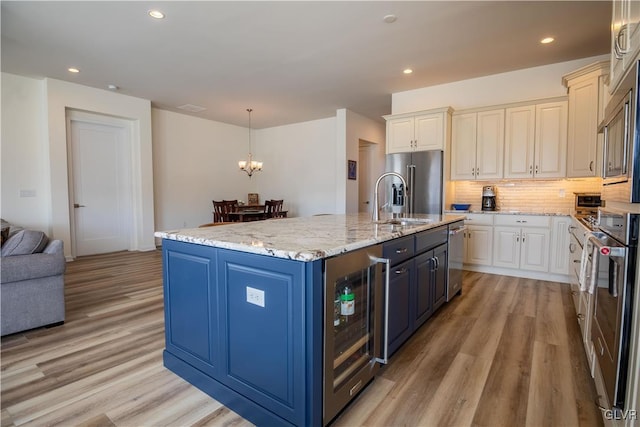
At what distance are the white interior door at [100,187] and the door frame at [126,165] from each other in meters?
0.02

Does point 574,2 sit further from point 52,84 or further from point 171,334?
point 52,84

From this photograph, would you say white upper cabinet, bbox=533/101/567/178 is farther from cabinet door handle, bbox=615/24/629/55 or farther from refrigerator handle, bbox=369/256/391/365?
refrigerator handle, bbox=369/256/391/365

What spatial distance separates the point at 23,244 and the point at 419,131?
4849mm

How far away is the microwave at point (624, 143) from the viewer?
1.25m

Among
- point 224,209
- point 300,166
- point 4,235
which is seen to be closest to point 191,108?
point 224,209

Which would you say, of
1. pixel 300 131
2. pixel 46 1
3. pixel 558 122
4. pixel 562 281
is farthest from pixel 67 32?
pixel 562 281

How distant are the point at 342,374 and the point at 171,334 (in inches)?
45.0

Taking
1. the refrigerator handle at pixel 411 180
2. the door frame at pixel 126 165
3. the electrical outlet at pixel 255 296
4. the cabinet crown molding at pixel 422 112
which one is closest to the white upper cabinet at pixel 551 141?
the cabinet crown molding at pixel 422 112

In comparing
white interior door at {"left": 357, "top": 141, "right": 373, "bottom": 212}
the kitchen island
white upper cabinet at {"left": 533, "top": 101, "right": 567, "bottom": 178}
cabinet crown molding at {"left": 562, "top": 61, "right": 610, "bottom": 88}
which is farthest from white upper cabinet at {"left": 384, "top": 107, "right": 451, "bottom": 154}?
the kitchen island

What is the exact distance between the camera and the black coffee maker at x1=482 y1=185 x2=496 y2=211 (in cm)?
470

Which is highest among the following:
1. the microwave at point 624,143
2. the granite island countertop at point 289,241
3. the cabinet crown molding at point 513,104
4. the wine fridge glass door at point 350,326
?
the cabinet crown molding at point 513,104

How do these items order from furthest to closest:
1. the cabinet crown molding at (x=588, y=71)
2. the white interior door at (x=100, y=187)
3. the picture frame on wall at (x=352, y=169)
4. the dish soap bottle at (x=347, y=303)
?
the picture frame on wall at (x=352, y=169) < the white interior door at (x=100, y=187) < the cabinet crown molding at (x=588, y=71) < the dish soap bottle at (x=347, y=303)

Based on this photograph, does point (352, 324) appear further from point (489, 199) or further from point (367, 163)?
point (367, 163)

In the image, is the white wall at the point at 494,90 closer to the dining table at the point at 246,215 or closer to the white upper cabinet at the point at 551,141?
the white upper cabinet at the point at 551,141
